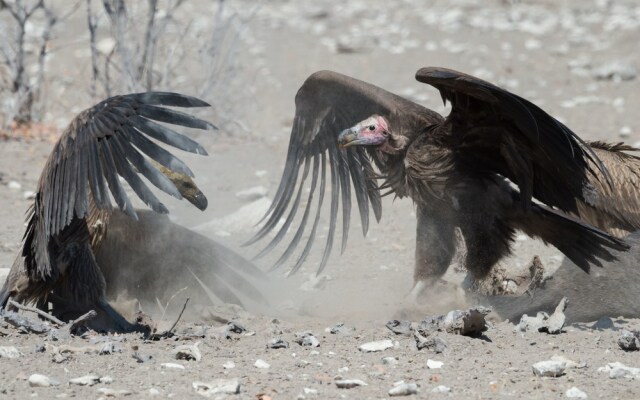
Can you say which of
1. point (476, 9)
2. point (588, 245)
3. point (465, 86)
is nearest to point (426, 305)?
point (588, 245)

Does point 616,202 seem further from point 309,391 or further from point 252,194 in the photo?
point 252,194

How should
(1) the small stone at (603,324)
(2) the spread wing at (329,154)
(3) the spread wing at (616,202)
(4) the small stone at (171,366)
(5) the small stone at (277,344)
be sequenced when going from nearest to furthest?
(4) the small stone at (171,366)
(5) the small stone at (277,344)
(1) the small stone at (603,324)
(3) the spread wing at (616,202)
(2) the spread wing at (329,154)

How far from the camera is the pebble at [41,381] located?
13.7 ft

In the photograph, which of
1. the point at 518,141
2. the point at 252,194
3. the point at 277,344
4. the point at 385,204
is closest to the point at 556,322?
the point at 518,141

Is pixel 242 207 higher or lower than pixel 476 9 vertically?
lower

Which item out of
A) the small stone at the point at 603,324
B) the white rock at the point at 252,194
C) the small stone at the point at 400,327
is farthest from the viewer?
the white rock at the point at 252,194

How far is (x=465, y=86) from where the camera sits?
5.26 meters

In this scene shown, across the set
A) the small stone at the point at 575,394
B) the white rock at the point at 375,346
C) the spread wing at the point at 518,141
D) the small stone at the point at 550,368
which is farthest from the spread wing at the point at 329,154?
the small stone at the point at 575,394

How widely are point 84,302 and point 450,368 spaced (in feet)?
7.17

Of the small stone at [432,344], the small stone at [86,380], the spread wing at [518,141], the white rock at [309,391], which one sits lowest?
the small stone at [86,380]

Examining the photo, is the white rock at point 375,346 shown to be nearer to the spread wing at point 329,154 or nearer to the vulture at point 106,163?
the vulture at point 106,163

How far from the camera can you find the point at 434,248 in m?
6.19

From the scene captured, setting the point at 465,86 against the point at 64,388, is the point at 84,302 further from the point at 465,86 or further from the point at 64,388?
the point at 465,86

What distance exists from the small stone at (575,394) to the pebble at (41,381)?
2.02m
